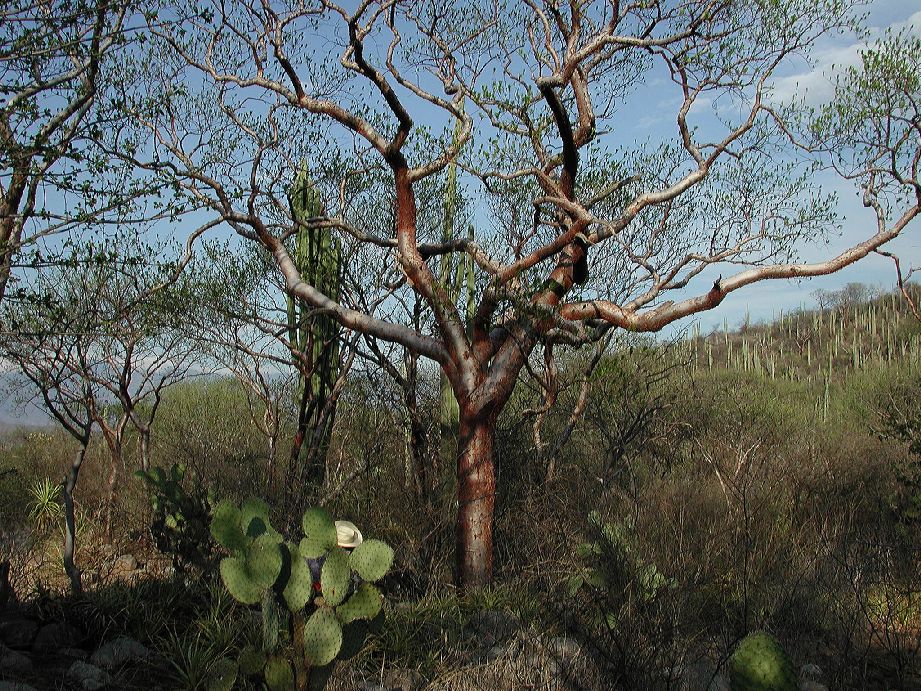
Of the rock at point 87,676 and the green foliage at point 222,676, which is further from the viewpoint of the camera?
the rock at point 87,676

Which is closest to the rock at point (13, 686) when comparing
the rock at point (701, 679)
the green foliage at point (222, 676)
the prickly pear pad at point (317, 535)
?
the green foliage at point (222, 676)

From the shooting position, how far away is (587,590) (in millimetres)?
5000

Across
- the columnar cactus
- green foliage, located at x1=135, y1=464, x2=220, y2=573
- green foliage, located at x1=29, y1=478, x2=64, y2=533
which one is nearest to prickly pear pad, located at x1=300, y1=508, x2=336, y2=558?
the columnar cactus

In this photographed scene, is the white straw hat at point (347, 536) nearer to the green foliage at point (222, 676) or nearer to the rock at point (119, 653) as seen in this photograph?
the green foliage at point (222, 676)

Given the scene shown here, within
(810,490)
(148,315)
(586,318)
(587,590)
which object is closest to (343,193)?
(148,315)

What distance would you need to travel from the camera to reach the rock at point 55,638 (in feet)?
14.2

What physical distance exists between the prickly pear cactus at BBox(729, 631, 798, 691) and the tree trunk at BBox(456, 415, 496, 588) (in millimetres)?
2564

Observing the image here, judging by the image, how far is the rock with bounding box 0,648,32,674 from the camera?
155 inches

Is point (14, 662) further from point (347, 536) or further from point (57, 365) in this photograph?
point (57, 365)

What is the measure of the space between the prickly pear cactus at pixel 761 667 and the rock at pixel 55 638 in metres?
3.41

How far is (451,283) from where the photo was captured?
8133 mm

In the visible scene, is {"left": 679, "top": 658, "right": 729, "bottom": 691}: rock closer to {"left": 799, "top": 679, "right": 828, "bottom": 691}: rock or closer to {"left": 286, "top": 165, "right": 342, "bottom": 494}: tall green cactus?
{"left": 799, "top": 679, "right": 828, "bottom": 691}: rock

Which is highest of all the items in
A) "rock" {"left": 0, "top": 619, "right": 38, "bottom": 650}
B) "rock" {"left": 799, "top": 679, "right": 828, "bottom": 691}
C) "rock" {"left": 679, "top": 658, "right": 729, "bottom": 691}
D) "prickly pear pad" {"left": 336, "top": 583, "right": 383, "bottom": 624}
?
"prickly pear pad" {"left": 336, "top": 583, "right": 383, "bottom": 624}

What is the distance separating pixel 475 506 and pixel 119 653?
7.92 feet
